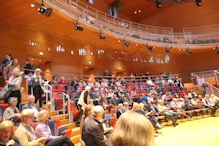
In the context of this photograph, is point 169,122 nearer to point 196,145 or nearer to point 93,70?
point 196,145

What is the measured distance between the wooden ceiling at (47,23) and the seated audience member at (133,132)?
6263 millimetres

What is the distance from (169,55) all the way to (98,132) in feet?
40.0

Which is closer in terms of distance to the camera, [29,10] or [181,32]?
[29,10]

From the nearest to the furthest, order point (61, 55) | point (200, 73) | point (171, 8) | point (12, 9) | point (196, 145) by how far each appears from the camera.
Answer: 1. point (196, 145)
2. point (12, 9)
3. point (61, 55)
4. point (200, 73)
5. point (171, 8)

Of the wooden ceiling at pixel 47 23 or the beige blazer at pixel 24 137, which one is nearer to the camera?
the beige blazer at pixel 24 137

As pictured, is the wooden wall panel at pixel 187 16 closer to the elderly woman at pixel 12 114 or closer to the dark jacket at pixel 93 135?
the elderly woman at pixel 12 114

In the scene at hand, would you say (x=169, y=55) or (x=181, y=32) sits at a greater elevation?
(x=181, y=32)

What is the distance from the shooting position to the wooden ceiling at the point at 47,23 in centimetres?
633

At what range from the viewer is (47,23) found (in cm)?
775

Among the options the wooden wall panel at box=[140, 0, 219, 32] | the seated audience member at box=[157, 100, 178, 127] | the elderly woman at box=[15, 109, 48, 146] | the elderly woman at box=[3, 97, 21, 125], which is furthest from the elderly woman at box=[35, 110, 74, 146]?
the wooden wall panel at box=[140, 0, 219, 32]

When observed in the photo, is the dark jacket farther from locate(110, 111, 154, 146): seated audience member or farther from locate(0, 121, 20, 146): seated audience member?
locate(110, 111, 154, 146): seated audience member

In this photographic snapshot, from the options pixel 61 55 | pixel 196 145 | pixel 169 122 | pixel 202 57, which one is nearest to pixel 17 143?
pixel 196 145

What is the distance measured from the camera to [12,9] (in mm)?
6434

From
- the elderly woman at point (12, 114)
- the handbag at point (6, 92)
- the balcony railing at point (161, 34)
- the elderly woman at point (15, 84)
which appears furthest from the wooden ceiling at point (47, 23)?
the elderly woman at point (12, 114)
